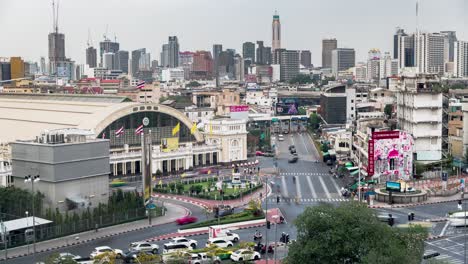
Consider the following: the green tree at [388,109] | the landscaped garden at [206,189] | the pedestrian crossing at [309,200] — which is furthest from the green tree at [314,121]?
the pedestrian crossing at [309,200]

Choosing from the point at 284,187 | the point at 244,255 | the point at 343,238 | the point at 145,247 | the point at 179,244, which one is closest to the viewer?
the point at 343,238

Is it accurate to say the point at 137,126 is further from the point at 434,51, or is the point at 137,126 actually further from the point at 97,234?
the point at 434,51

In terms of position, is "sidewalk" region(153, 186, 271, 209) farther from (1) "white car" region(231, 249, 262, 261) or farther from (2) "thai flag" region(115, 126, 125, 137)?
(1) "white car" region(231, 249, 262, 261)

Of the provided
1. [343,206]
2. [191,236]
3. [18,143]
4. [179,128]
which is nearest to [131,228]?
[191,236]

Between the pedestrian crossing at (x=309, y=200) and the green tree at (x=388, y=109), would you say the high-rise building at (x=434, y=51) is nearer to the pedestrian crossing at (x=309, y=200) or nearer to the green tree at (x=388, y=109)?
the green tree at (x=388, y=109)

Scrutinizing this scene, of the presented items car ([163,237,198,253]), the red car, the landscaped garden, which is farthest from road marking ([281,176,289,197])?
car ([163,237,198,253])

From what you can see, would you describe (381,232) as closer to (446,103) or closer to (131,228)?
(131,228)

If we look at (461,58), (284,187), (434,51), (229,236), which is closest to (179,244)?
(229,236)
